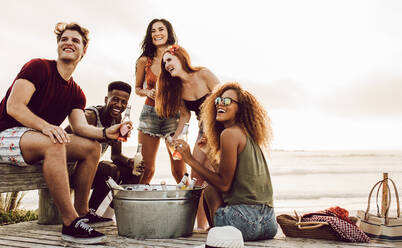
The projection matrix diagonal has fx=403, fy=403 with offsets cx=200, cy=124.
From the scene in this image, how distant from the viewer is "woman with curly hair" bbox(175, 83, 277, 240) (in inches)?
127

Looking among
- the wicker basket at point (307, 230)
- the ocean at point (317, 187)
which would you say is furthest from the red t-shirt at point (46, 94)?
the wicker basket at point (307, 230)

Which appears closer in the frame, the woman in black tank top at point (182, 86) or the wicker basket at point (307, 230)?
the wicker basket at point (307, 230)

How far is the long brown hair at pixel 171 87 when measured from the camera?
14.2 ft

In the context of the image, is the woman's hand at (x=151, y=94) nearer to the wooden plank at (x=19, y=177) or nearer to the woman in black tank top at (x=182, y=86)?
the woman in black tank top at (x=182, y=86)

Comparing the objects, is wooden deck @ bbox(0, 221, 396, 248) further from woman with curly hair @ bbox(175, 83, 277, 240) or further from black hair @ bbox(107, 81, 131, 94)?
black hair @ bbox(107, 81, 131, 94)

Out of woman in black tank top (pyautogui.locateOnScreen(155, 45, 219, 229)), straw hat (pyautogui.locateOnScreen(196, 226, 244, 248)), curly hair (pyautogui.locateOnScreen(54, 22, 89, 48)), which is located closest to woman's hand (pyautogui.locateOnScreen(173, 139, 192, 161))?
woman in black tank top (pyautogui.locateOnScreen(155, 45, 219, 229))

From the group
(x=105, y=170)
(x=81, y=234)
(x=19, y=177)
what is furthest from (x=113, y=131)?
(x=81, y=234)

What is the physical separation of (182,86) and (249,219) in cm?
176

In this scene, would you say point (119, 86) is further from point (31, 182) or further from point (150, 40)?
point (31, 182)

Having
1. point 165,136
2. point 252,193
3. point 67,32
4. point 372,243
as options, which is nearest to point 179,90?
point 165,136

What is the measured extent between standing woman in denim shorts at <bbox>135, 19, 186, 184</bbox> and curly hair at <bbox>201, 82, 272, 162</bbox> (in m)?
1.02

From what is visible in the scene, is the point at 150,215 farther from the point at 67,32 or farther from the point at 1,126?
the point at 67,32

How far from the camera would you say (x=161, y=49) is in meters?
4.93

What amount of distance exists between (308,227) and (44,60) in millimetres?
2662
